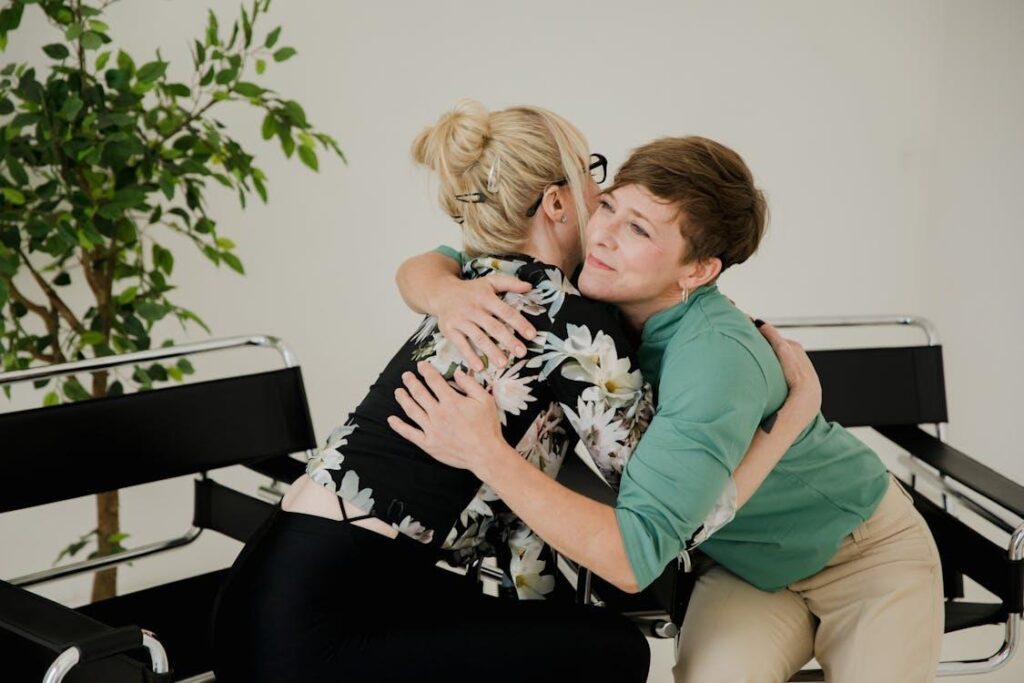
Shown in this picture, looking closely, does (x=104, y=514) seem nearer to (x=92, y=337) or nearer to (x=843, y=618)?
(x=92, y=337)

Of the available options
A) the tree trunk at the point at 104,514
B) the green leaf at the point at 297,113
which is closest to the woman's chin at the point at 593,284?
the green leaf at the point at 297,113

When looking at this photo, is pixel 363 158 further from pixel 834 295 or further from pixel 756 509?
pixel 756 509

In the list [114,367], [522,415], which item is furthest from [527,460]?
[114,367]

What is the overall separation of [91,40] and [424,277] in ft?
2.80

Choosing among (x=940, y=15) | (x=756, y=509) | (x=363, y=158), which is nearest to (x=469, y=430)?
(x=756, y=509)

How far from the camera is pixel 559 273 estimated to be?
1.62m

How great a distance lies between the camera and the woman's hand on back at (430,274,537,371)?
1.54 m

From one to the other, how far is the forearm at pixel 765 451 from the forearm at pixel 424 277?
0.51 metres

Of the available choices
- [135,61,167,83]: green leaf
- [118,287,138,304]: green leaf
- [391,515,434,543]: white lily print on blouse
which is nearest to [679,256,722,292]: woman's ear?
[391,515,434,543]: white lily print on blouse

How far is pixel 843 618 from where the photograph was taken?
178 centimetres

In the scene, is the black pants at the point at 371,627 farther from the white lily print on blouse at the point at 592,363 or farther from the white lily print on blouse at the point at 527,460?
the white lily print on blouse at the point at 592,363

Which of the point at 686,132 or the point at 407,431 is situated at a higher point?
the point at 686,132

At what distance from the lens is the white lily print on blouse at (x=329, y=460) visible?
1.56 m

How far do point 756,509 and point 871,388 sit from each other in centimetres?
90
